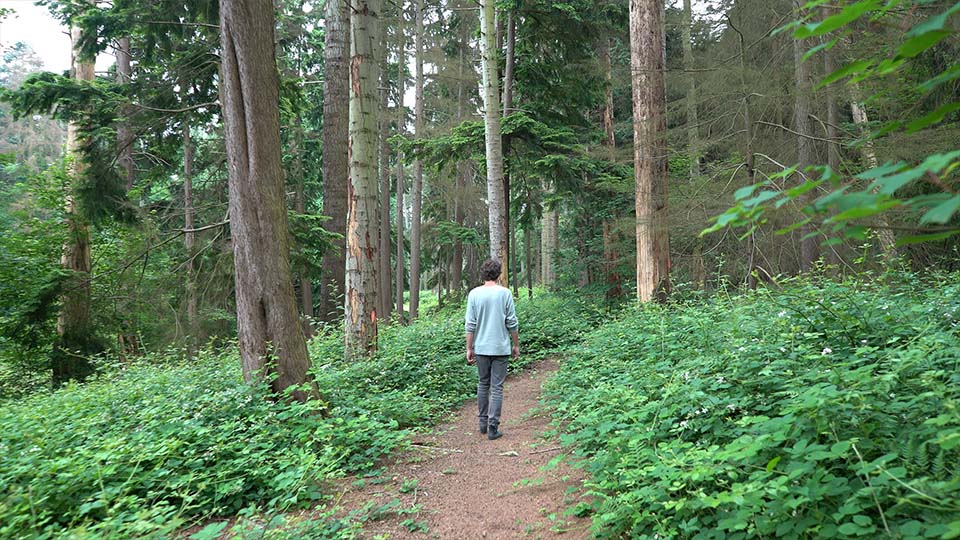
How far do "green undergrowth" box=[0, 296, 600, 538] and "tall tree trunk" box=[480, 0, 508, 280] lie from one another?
4.74 m

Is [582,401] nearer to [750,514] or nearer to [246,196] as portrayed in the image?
[750,514]

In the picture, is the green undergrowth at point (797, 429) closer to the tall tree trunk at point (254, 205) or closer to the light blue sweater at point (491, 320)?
the light blue sweater at point (491, 320)

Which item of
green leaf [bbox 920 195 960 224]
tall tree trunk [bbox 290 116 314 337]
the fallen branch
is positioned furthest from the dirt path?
tall tree trunk [bbox 290 116 314 337]

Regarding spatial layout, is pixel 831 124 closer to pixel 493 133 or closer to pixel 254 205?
pixel 493 133

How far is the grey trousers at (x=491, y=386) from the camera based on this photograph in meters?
5.86

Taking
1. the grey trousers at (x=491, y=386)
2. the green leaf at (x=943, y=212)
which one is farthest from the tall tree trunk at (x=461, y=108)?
the green leaf at (x=943, y=212)

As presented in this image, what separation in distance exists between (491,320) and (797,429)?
3654mm

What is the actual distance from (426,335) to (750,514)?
26.4ft

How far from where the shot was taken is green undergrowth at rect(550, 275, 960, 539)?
7.14ft

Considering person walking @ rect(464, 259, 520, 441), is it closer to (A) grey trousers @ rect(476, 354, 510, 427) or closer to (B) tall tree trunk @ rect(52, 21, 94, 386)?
(A) grey trousers @ rect(476, 354, 510, 427)

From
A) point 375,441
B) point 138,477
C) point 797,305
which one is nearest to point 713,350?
point 797,305

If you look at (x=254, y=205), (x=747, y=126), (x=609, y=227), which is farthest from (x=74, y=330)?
(x=747, y=126)

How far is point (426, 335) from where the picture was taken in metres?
10.1

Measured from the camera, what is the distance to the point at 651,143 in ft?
29.0
